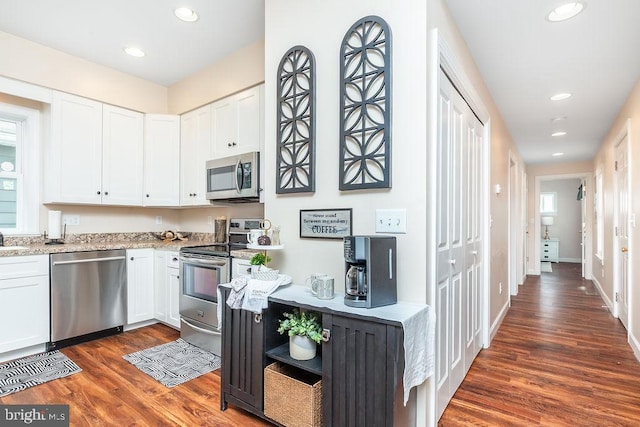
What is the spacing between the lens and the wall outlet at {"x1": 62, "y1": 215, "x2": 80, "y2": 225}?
343cm

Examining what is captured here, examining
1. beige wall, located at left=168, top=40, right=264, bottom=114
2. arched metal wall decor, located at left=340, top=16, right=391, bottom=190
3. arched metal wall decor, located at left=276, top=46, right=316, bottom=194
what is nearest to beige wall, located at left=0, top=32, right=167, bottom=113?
beige wall, located at left=168, top=40, right=264, bottom=114

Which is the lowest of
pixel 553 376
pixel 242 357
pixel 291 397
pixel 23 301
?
pixel 553 376

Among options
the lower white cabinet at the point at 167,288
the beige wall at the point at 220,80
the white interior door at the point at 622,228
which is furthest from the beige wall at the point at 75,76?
the white interior door at the point at 622,228

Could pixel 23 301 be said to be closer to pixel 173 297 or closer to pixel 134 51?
pixel 173 297

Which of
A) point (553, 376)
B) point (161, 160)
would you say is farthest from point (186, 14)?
point (553, 376)

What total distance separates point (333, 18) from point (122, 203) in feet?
9.61

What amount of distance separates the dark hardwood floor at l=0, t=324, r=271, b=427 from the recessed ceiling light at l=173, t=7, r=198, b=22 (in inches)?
107

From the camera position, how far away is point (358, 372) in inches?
57.2

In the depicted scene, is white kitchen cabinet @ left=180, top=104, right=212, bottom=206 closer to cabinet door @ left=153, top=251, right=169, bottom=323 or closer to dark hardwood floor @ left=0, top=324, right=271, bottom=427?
cabinet door @ left=153, top=251, right=169, bottom=323

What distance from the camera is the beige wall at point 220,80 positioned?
3102 mm

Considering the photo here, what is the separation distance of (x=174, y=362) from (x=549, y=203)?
10915mm

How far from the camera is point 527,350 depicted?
308 cm

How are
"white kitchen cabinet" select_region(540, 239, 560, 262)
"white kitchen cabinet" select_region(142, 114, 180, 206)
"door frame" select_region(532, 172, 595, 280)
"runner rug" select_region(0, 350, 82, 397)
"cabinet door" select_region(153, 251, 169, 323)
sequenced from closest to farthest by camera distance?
"runner rug" select_region(0, 350, 82, 397)
"cabinet door" select_region(153, 251, 169, 323)
"white kitchen cabinet" select_region(142, 114, 180, 206)
"door frame" select_region(532, 172, 595, 280)
"white kitchen cabinet" select_region(540, 239, 560, 262)

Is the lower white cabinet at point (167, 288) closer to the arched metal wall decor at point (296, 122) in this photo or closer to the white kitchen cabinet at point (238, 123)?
the white kitchen cabinet at point (238, 123)
